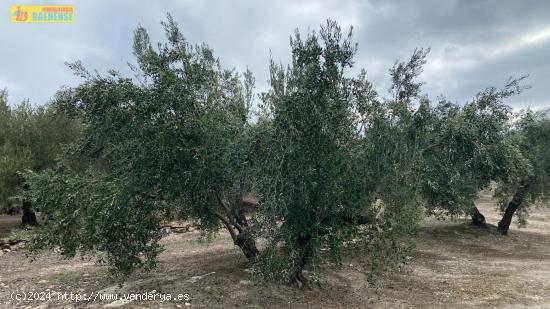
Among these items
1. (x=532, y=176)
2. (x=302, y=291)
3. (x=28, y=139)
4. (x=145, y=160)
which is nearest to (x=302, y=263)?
(x=302, y=291)

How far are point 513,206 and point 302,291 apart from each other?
22099mm

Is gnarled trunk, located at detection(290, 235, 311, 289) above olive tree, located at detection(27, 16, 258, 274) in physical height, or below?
below

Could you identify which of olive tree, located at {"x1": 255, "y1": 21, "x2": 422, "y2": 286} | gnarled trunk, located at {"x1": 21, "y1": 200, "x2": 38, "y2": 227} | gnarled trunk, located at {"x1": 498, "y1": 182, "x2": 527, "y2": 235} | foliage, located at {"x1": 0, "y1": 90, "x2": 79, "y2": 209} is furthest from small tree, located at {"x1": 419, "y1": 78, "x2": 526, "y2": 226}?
gnarled trunk, located at {"x1": 21, "y1": 200, "x2": 38, "y2": 227}

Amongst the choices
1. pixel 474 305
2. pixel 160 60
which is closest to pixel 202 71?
pixel 160 60

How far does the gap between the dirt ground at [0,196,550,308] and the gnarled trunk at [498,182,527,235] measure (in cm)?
421

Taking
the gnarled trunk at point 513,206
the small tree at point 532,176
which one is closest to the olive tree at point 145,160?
the small tree at point 532,176

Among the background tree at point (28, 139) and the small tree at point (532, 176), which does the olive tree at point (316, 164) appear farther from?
the background tree at point (28, 139)

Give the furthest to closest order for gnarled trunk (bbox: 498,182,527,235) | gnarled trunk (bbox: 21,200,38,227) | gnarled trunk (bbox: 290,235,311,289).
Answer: gnarled trunk (bbox: 21,200,38,227), gnarled trunk (bbox: 498,182,527,235), gnarled trunk (bbox: 290,235,311,289)

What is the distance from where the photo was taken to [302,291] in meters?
14.4

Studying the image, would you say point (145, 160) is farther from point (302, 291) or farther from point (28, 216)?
point (28, 216)

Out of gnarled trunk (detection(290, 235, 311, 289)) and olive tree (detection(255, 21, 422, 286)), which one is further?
gnarled trunk (detection(290, 235, 311, 289))

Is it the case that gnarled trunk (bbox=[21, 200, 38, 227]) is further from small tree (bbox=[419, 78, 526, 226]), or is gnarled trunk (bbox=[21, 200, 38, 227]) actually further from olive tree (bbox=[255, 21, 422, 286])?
small tree (bbox=[419, 78, 526, 226])

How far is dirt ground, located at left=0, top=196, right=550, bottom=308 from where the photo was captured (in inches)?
547

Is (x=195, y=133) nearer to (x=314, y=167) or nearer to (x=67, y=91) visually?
(x=314, y=167)
